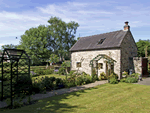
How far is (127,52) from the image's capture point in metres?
15.7

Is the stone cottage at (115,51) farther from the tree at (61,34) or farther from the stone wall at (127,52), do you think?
the tree at (61,34)

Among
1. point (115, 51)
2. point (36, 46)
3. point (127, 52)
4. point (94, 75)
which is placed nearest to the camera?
point (94, 75)

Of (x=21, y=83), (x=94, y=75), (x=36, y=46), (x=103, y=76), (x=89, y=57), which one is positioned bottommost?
(x=103, y=76)

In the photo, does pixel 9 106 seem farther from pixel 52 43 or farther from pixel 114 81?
pixel 52 43

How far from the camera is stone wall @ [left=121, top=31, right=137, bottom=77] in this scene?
1500 centimetres

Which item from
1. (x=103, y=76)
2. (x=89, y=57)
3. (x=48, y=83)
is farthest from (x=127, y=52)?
(x=48, y=83)

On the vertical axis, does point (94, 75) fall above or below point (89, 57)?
below

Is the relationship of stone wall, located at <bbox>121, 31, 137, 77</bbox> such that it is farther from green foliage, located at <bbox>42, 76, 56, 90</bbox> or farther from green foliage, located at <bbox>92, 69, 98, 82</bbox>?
green foliage, located at <bbox>42, 76, 56, 90</bbox>

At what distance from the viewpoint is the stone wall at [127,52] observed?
15.0 meters

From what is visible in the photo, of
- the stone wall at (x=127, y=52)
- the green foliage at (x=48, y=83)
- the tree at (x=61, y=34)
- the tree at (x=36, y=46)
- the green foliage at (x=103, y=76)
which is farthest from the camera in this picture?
the tree at (x=61, y=34)

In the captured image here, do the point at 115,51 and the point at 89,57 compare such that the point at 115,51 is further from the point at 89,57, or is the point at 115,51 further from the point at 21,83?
the point at 21,83

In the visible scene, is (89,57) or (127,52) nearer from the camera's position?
(127,52)

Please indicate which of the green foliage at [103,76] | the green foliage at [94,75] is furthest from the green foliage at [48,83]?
the green foliage at [103,76]

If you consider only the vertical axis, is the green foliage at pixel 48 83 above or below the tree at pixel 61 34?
below
